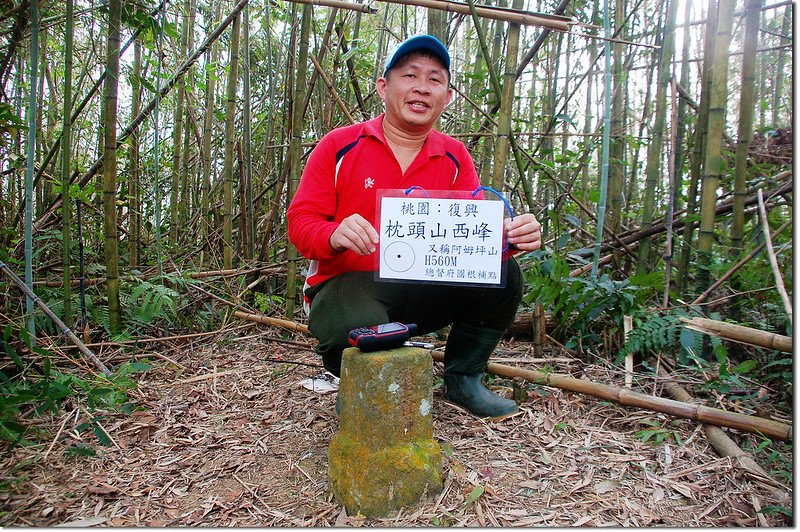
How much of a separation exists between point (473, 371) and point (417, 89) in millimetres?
1076

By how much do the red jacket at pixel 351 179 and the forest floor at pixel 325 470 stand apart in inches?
24.6

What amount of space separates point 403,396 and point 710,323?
1.14 meters

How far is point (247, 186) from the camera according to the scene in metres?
3.54

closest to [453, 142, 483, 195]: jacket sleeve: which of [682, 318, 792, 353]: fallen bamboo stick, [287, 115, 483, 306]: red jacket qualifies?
[287, 115, 483, 306]: red jacket

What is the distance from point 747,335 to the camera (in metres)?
1.76

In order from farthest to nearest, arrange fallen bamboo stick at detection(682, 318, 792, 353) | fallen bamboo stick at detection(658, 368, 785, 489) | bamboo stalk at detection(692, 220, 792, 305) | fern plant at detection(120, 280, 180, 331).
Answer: fern plant at detection(120, 280, 180, 331)
bamboo stalk at detection(692, 220, 792, 305)
fallen bamboo stick at detection(682, 318, 792, 353)
fallen bamboo stick at detection(658, 368, 785, 489)

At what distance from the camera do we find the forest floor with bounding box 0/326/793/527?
1.43 meters

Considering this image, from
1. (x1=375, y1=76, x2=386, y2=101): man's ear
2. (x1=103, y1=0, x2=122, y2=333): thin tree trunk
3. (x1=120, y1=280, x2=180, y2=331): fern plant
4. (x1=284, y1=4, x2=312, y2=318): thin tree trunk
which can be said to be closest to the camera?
(x1=375, y1=76, x2=386, y2=101): man's ear

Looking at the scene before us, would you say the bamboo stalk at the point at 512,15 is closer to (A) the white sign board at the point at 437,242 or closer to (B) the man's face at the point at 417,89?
(B) the man's face at the point at 417,89

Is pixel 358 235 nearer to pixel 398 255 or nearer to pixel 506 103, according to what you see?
pixel 398 255

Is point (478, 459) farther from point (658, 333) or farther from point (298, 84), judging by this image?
point (298, 84)

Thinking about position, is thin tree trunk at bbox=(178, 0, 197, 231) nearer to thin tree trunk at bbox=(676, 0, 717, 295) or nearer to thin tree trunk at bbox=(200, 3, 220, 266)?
thin tree trunk at bbox=(200, 3, 220, 266)

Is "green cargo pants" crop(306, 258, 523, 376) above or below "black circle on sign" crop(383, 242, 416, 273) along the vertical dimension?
below

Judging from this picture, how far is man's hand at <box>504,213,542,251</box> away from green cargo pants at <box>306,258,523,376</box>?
22 cm
